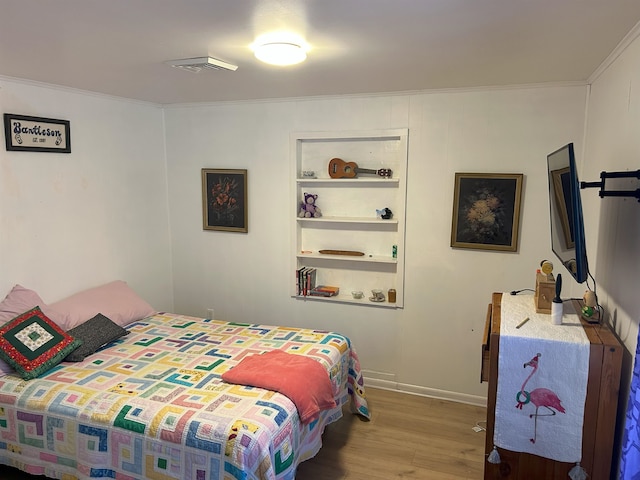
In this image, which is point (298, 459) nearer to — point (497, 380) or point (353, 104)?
point (497, 380)

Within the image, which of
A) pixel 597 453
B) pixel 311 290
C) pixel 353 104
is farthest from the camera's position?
pixel 311 290

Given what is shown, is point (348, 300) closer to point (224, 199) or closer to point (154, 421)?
point (224, 199)

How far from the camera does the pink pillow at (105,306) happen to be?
3.23m

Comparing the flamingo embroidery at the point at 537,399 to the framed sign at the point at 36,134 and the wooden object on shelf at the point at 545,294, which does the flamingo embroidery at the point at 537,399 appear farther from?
the framed sign at the point at 36,134

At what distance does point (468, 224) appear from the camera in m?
3.42

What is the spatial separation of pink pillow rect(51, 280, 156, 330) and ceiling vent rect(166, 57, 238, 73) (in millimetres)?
1869

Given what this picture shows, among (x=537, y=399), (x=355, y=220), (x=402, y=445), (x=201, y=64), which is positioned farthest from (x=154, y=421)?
(x=355, y=220)

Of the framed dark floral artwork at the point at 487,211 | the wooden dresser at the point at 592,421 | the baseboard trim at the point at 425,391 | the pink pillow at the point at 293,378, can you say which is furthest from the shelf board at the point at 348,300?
the wooden dresser at the point at 592,421

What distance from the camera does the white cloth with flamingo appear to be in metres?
1.90

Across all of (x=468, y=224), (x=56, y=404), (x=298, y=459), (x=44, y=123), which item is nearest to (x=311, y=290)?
(x=468, y=224)

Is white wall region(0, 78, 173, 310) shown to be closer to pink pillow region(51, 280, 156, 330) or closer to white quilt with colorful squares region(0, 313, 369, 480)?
pink pillow region(51, 280, 156, 330)

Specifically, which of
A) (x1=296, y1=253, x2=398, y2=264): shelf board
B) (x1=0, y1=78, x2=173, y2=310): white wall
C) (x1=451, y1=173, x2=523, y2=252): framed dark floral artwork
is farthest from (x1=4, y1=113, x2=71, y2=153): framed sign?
(x1=451, y1=173, x2=523, y2=252): framed dark floral artwork

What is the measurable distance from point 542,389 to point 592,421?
23cm

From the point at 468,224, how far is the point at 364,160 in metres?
0.99
